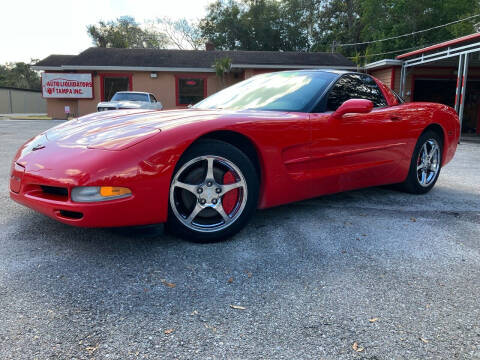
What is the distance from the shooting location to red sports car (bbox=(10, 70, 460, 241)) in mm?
2287

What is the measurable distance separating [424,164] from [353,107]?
1.73m

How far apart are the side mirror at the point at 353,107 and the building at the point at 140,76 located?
19.2m

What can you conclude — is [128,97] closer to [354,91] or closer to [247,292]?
[354,91]

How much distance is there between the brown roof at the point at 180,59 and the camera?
883 inches

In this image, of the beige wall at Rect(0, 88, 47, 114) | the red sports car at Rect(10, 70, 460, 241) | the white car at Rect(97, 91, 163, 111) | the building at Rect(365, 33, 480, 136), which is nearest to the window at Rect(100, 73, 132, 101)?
the white car at Rect(97, 91, 163, 111)

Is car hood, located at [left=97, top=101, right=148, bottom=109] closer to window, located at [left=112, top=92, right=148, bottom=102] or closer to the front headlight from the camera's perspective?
window, located at [left=112, top=92, right=148, bottom=102]

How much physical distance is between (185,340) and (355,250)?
1455mm

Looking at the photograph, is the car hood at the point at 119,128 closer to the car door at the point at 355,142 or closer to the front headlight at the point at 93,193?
the front headlight at the point at 93,193

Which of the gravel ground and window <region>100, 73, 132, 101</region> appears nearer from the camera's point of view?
the gravel ground

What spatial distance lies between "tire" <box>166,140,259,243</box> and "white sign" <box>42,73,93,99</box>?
2198 centimetres

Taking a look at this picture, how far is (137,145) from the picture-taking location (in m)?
2.33

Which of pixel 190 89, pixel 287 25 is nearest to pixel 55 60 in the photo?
pixel 190 89

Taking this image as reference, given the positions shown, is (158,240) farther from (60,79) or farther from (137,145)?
(60,79)

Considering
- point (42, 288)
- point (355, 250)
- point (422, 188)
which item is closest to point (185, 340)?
point (42, 288)
